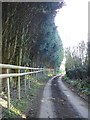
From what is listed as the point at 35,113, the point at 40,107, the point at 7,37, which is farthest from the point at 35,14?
the point at 35,113

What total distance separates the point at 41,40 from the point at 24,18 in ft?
27.7

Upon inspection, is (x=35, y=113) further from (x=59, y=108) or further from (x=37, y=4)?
(x=37, y=4)

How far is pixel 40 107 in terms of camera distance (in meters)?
9.47

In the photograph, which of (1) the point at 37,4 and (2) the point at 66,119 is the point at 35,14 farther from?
(2) the point at 66,119

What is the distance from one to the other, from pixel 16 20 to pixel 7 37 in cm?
93

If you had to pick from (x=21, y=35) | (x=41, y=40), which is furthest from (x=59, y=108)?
(x=41, y=40)

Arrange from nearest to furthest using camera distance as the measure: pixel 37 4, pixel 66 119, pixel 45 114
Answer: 1. pixel 66 119
2. pixel 45 114
3. pixel 37 4

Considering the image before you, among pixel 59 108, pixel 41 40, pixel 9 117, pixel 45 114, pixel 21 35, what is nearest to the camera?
pixel 9 117

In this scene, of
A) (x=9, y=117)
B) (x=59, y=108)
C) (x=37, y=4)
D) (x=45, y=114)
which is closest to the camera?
(x=9, y=117)

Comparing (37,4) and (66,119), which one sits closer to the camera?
(66,119)

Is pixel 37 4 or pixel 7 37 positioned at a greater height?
pixel 37 4

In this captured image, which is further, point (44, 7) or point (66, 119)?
point (44, 7)

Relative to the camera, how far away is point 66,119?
24.8 ft

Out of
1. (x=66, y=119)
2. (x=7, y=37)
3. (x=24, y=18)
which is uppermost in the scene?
(x=24, y=18)
